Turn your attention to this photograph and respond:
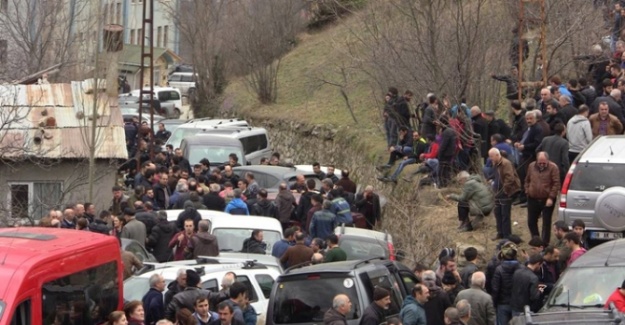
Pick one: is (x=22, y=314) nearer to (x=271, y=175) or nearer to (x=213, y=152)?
(x=271, y=175)

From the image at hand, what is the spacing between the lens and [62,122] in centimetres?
2886

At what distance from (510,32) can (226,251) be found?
498 inches

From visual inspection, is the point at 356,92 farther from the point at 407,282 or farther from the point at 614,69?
the point at 407,282

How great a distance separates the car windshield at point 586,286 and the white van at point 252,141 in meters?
21.9

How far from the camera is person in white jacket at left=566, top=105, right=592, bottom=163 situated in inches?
807

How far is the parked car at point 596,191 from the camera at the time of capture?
692 inches

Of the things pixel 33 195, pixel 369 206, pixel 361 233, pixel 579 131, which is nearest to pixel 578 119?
pixel 579 131

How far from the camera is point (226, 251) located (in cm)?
2005

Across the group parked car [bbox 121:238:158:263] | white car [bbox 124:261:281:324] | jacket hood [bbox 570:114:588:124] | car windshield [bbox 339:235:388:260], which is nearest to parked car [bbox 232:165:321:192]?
car windshield [bbox 339:235:388:260]

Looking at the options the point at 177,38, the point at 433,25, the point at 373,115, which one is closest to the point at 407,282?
the point at 433,25

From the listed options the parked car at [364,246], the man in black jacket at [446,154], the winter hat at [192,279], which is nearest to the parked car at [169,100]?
the man in black jacket at [446,154]

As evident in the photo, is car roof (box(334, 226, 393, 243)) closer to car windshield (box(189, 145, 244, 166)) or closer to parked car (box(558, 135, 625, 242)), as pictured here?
parked car (box(558, 135, 625, 242))

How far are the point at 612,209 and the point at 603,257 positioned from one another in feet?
11.3

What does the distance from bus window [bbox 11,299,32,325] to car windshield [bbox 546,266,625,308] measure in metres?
5.49
